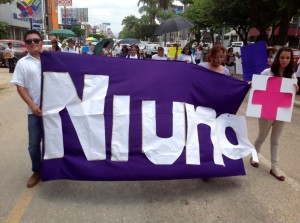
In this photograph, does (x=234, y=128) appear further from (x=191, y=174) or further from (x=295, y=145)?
(x=295, y=145)

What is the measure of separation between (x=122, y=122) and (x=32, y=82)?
1.15 meters

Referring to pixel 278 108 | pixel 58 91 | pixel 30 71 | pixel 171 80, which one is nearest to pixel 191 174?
pixel 171 80

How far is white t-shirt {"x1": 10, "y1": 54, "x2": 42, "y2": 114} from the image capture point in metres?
3.85

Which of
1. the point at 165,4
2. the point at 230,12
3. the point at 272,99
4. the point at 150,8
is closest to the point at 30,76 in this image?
the point at 272,99

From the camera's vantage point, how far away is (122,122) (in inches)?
155

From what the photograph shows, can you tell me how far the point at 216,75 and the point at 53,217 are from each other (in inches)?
99.1

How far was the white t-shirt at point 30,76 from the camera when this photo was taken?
12.6 feet

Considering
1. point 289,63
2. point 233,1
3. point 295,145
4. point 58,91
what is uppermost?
point 233,1

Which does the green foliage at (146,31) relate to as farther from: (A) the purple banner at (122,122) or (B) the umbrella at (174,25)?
(A) the purple banner at (122,122)

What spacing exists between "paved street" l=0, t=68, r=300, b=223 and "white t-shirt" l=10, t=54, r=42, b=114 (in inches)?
40.5

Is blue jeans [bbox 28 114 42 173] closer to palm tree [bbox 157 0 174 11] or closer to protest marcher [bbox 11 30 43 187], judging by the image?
protest marcher [bbox 11 30 43 187]

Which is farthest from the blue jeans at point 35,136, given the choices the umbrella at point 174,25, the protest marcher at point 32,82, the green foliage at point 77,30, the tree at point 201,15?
the green foliage at point 77,30

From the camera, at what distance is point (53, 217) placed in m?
3.43

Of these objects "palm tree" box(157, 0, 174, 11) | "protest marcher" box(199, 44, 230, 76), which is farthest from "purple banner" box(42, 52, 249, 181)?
"palm tree" box(157, 0, 174, 11)
